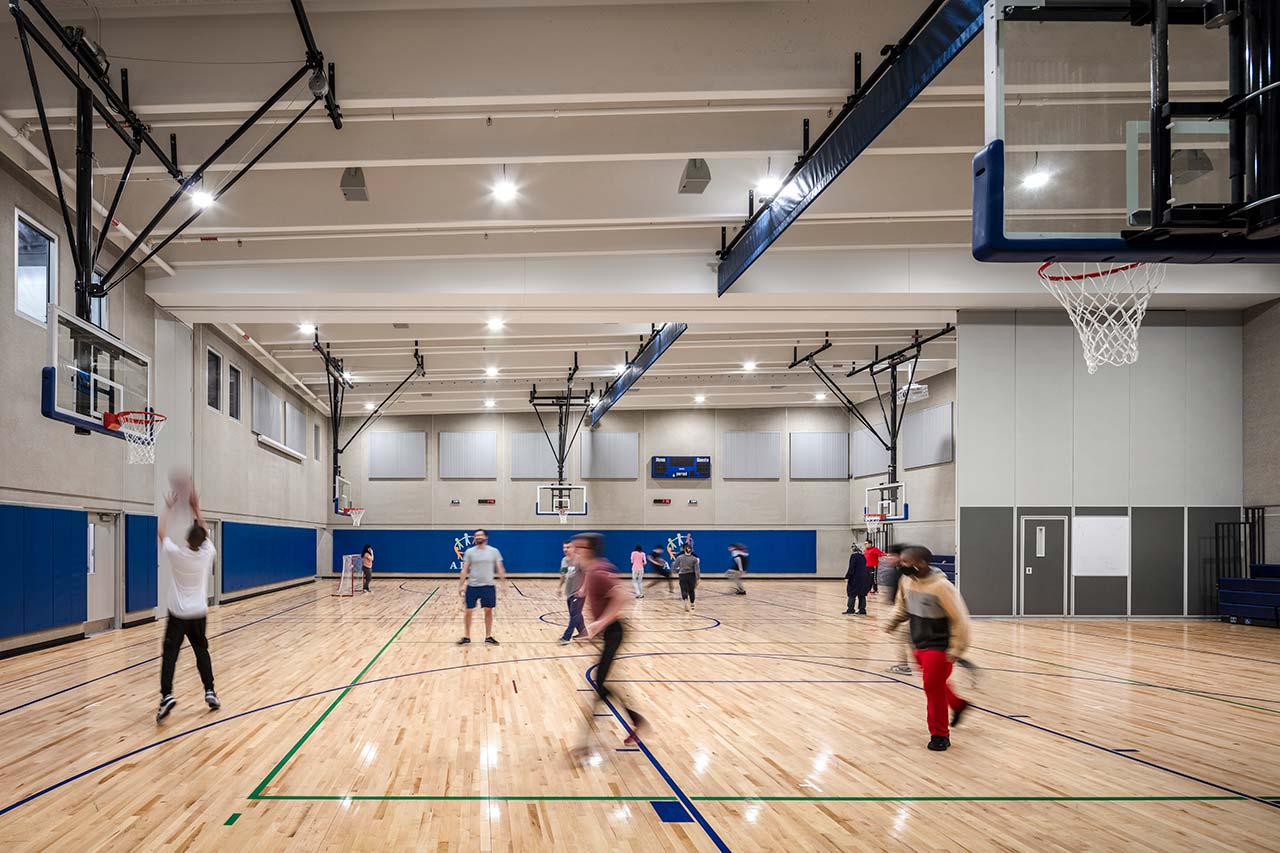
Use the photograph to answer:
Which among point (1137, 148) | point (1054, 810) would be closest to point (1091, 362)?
point (1137, 148)

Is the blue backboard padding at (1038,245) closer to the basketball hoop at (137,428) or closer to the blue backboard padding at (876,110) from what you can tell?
the blue backboard padding at (876,110)

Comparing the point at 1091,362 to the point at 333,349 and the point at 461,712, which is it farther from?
the point at 333,349

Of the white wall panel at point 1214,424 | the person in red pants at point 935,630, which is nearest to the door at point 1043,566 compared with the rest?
the white wall panel at point 1214,424

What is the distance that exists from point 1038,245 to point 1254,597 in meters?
15.0

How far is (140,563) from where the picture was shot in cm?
1596

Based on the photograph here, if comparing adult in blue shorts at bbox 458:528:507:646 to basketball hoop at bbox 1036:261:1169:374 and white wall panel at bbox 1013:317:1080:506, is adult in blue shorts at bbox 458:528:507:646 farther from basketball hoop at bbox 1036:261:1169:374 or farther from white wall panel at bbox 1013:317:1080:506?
white wall panel at bbox 1013:317:1080:506

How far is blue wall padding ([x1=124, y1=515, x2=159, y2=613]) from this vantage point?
51.0ft

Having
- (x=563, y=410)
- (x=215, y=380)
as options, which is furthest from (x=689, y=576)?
(x=563, y=410)

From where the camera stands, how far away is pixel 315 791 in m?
5.80

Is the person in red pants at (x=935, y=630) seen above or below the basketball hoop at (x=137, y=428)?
below

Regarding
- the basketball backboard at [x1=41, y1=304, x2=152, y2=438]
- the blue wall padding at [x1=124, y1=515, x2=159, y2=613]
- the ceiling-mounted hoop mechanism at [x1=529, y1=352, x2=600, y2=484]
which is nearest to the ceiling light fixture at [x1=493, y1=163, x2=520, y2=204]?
the basketball backboard at [x1=41, y1=304, x2=152, y2=438]

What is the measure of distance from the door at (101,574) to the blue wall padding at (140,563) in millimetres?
230

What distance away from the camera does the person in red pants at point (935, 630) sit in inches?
269

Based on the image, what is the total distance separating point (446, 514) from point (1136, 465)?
22.9m
